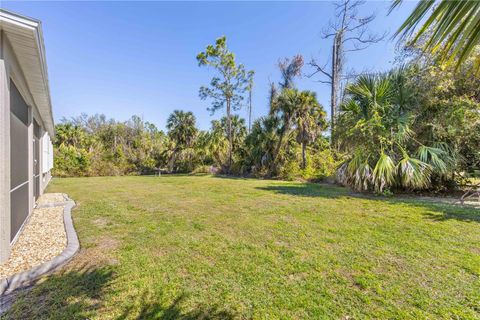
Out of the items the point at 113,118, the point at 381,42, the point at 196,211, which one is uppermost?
the point at 381,42

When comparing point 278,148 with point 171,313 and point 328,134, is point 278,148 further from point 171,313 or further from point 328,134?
point 171,313

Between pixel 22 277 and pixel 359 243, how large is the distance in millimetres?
4727

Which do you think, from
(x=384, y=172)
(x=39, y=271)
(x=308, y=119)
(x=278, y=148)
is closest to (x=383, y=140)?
(x=384, y=172)

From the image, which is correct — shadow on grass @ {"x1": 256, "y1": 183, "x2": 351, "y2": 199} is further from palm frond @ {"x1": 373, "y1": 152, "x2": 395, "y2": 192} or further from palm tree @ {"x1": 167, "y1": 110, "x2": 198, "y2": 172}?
palm tree @ {"x1": 167, "y1": 110, "x2": 198, "y2": 172}

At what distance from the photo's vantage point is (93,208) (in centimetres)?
599

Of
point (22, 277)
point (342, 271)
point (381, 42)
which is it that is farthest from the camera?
point (381, 42)

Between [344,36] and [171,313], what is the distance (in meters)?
19.7

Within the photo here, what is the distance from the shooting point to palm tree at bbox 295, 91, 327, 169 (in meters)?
13.4

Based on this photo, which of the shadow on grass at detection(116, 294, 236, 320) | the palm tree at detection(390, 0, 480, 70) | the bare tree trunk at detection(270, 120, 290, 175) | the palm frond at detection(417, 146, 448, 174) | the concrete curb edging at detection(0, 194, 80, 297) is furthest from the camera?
the bare tree trunk at detection(270, 120, 290, 175)

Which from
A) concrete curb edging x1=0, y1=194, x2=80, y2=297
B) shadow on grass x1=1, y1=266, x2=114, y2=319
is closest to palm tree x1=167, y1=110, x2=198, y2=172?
concrete curb edging x1=0, y1=194, x2=80, y2=297

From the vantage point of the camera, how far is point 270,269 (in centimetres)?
275

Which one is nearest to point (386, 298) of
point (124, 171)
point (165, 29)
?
point (165, 29)

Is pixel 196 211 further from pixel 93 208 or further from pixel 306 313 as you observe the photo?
pixel 306 313

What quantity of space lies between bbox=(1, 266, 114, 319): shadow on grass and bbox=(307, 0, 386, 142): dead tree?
15875 millimetres
